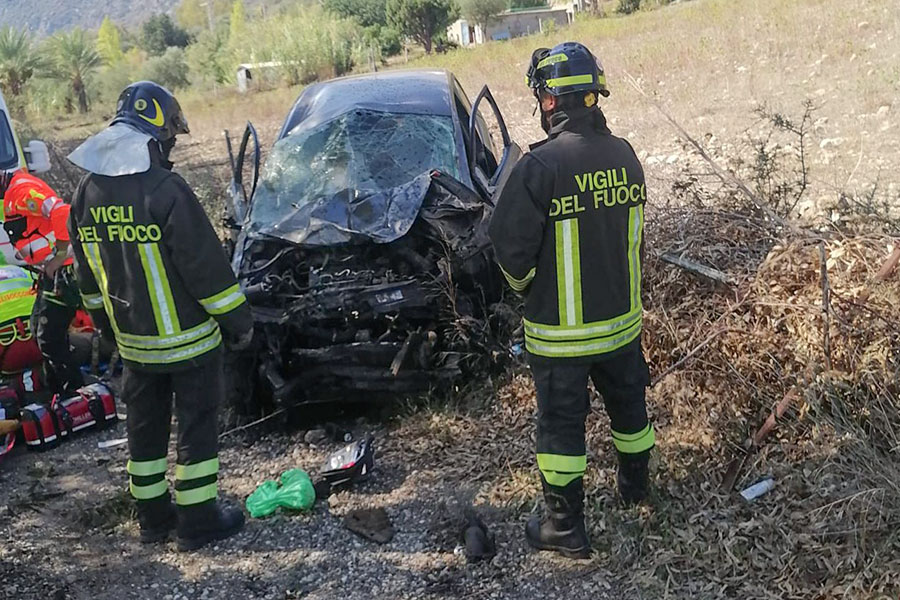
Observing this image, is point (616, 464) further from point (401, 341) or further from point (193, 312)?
point (193, 312)

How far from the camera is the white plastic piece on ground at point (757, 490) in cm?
323

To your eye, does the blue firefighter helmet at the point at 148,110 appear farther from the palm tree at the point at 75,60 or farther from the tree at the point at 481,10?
the tree at the point at 481,10

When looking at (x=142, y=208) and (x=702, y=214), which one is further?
(x=702, y=214)

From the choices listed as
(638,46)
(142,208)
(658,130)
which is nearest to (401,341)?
(142,208)

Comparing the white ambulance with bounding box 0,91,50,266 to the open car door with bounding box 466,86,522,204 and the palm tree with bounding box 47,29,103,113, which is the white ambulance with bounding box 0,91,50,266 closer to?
the open car door with bounding box 466,86,522,204

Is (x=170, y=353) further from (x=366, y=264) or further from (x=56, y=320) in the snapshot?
(x=56, y=320)

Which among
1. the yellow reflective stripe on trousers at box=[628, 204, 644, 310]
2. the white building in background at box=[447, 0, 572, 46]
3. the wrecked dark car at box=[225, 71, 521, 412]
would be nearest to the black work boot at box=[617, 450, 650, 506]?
the yellow reflective stripe on trousers at box=[628, 204, 644, 310]

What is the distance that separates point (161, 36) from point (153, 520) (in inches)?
2630

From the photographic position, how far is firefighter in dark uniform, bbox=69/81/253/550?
3230 millimetres

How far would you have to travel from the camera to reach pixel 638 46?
1664 cm

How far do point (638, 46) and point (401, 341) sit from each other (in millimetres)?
14193

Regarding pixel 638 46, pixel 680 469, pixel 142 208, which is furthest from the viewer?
pixel 638 46

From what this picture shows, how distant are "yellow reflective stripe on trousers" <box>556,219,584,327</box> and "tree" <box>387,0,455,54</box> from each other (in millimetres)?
32041

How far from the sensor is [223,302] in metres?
3.33
